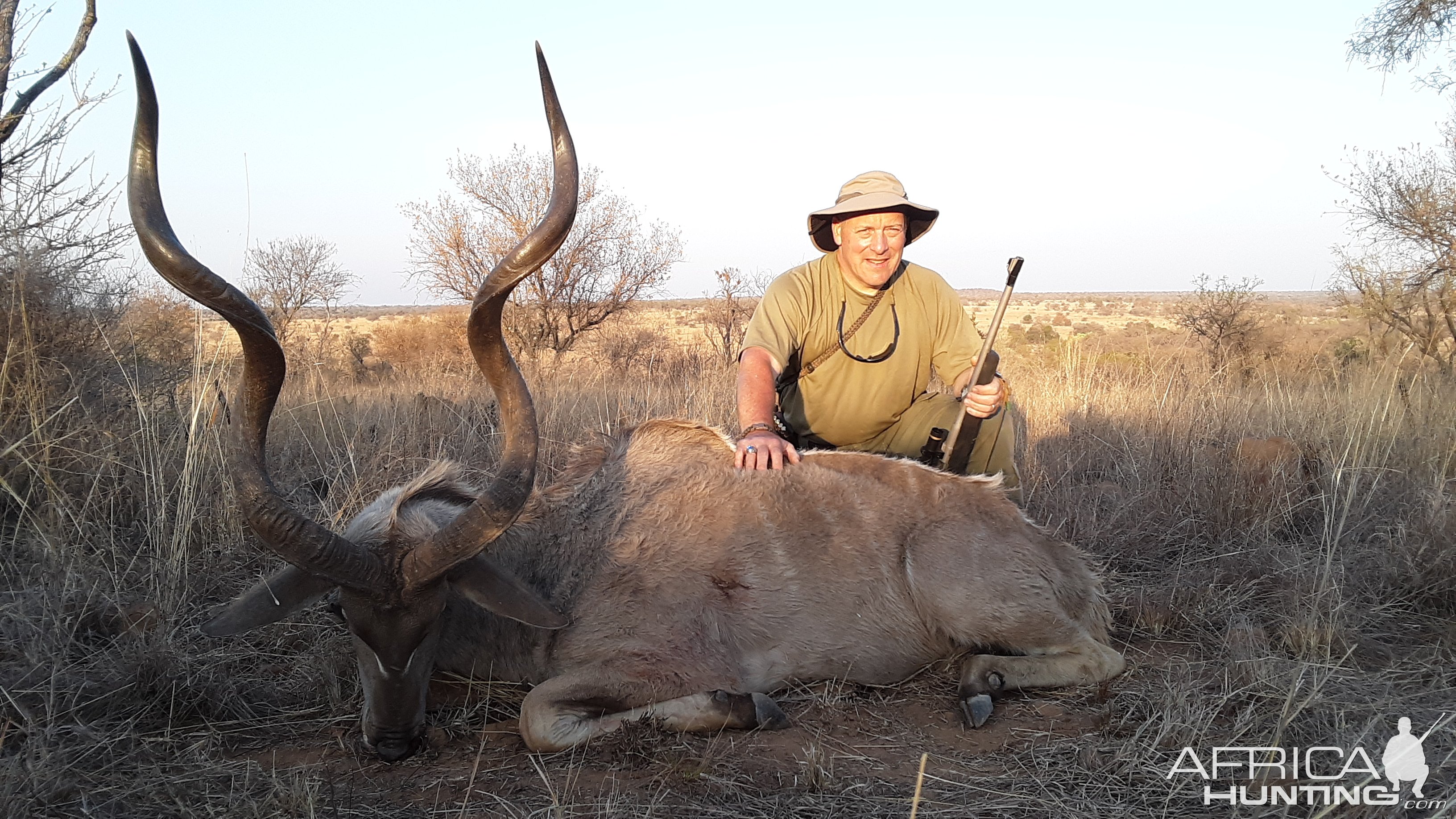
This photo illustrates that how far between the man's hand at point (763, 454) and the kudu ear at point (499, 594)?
128 centimetres

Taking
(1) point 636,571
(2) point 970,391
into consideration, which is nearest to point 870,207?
(2) point 970,391

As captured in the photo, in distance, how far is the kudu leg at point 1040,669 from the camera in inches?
157

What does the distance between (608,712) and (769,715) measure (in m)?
0.65

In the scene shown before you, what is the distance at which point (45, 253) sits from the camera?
5.88 metres

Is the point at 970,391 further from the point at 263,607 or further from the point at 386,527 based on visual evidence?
the point at 263,607

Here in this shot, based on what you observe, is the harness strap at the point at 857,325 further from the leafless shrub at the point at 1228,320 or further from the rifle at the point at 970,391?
the leafless shrub at the point at 1228,320

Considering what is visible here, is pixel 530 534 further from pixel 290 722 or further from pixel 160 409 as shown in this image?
pixel 160 409

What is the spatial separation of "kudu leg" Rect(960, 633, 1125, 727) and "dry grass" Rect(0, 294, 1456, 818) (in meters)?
0.08

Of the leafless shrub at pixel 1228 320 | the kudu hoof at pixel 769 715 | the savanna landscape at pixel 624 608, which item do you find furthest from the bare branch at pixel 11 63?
the leafless shrub at pixel 1228 320

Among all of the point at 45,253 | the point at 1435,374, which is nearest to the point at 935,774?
the point at 45,253

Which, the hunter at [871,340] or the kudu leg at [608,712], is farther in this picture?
the hunter at [871,340]

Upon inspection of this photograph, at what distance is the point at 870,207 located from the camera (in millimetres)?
5402

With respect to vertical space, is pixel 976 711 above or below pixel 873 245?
below

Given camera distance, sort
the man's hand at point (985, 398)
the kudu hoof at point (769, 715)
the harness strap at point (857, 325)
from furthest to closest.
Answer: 1. the harness strap at point (857, 325)
2. the man's hand at point (985, 398)
3. the kudu hoof at point (769, 715)
